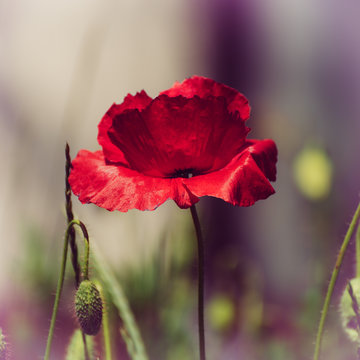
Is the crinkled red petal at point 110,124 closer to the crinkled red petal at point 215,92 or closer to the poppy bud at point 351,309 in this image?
the crinkled red petal at point 215,92

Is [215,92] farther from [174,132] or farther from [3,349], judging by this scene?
[3,349]

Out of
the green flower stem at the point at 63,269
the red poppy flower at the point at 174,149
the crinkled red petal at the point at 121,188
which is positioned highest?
the red poppy flower at the point at 174,149

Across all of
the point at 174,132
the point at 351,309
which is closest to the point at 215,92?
the point at 174,132

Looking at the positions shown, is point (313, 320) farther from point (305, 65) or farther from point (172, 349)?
point (305, 65)

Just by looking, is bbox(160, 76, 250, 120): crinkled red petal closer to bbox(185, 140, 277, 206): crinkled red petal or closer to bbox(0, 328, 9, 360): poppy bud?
bbox(185, 140, 277, 206): crinkled red petal

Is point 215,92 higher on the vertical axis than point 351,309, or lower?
higher

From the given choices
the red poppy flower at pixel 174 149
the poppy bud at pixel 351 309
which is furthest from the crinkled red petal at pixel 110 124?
the poppy bud at pixel 351 309
